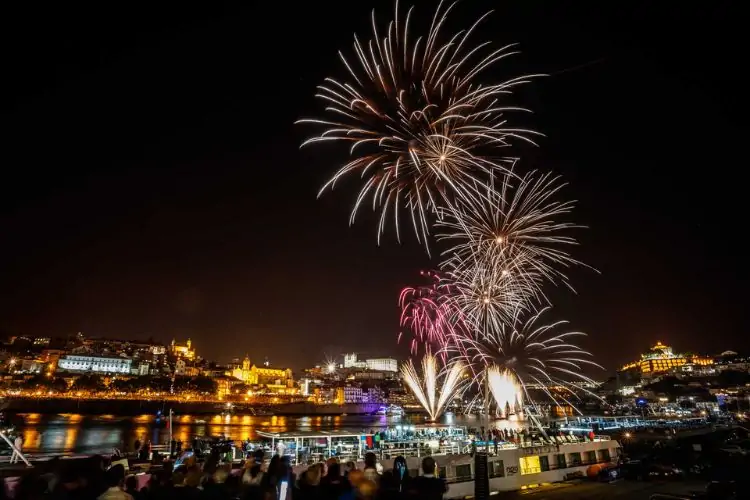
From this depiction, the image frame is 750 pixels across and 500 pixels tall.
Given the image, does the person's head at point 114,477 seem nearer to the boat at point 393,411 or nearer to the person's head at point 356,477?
the person's head at point 356,477

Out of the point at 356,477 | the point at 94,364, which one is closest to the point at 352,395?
the point at 94,364

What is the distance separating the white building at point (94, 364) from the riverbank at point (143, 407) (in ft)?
148

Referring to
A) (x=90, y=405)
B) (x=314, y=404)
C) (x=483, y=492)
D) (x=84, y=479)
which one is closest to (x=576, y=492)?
(x=483, y=492)

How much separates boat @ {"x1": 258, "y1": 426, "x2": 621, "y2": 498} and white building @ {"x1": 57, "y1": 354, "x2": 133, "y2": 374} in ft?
597

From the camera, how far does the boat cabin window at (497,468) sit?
796 inches

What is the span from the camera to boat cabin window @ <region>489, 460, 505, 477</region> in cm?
2022

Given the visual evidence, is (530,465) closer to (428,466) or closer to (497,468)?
(497,468)

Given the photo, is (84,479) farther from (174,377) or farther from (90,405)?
(174,377)

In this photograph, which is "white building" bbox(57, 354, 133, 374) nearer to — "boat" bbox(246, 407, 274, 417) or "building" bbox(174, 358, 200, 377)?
"building" bbox(174, 358, 200, 377)

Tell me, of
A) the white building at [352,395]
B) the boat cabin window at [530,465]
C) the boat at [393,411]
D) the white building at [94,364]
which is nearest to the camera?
the boat cabin window at [530,465]

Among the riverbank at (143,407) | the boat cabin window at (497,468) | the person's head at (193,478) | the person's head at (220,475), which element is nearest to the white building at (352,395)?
the riverbank at (143,407)

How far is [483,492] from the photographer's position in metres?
12.6

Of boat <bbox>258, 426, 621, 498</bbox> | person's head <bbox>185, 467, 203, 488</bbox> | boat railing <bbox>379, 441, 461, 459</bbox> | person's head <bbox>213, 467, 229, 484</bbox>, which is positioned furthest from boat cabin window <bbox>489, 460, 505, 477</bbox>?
person's head <bbox>185, 467, 203, 488</bbox>

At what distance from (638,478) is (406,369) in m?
20.3
